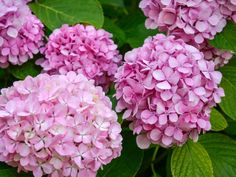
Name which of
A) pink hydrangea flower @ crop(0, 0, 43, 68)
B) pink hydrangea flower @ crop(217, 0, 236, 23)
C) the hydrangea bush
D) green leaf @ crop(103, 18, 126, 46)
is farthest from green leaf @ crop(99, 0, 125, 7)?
pink hydrangea flower @ crop(217, 0, 236, 23)

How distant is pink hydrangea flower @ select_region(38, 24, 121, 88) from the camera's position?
2100mm

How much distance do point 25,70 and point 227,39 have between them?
2.04 feet

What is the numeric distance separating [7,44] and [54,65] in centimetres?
16

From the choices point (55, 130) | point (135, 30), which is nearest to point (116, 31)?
point (135, 30)

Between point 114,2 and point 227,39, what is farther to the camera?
point 114,2

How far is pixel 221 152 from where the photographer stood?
7.00 ft

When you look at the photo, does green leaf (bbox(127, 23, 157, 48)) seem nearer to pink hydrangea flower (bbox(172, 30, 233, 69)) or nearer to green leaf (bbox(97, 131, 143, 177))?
pink hydrangea flower (bbox(172, 30, 233, 69))

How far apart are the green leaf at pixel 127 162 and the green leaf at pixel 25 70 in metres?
0.36

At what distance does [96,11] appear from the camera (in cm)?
229

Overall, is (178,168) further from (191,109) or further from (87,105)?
(87,105)

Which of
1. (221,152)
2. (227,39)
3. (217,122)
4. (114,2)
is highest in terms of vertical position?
(227,39)

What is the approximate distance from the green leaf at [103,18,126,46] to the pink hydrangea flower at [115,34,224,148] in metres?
0.54

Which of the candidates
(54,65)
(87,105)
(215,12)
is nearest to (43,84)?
(87,105)

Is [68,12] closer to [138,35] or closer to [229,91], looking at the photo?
[138,35]
